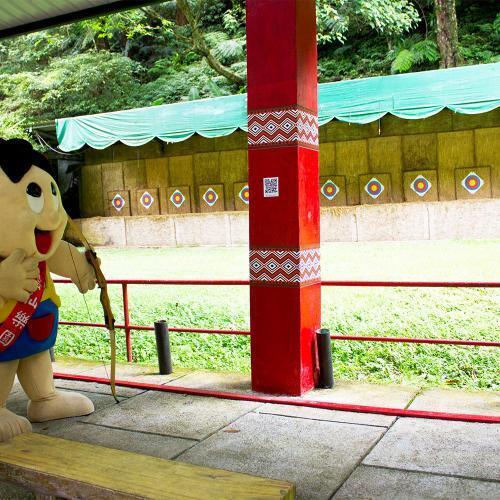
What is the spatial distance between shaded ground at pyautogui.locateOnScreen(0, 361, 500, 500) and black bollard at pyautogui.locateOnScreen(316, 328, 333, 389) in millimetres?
122

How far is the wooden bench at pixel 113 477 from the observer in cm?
283

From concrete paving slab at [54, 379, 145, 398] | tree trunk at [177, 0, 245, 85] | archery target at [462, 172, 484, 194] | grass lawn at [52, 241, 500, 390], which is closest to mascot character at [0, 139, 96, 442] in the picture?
concrete paving slab at [54, 379, 145, 398]

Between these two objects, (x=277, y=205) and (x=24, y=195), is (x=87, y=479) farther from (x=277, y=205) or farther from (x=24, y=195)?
(x=277, y=205)

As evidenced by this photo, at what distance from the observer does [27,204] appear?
4.14m

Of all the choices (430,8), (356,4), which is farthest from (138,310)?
(430,8)

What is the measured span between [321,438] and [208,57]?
13.3 metres

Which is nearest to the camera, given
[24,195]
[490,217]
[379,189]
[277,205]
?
[24,195]

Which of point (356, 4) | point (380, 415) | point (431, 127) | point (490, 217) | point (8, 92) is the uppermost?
point (356, 4)

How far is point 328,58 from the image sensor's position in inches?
719

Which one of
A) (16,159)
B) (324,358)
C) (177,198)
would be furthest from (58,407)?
(177,198)

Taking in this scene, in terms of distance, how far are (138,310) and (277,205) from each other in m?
5.10

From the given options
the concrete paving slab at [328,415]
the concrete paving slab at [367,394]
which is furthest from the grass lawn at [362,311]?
the concrete paving slab at [328,415]

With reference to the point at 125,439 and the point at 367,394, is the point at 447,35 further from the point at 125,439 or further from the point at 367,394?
the point at 125,439

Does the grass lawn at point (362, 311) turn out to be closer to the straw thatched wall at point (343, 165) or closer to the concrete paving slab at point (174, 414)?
the straw thatched wall at point (343, 165)
